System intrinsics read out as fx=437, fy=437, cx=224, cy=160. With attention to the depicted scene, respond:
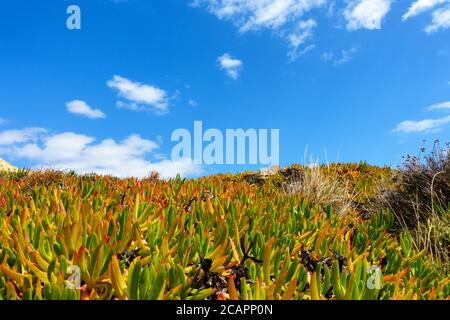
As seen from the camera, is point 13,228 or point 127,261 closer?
point 127,261

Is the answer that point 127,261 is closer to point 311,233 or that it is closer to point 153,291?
point 153,291

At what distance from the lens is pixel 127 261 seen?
294 cm

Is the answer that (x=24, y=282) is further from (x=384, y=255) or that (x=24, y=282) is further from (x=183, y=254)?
(x=384, y=255)

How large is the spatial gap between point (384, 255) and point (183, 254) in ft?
6.28

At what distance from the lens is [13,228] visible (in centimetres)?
340

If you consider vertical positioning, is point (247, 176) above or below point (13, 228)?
above
